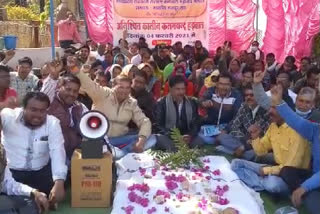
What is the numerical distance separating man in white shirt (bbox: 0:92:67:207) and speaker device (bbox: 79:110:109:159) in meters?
0.19

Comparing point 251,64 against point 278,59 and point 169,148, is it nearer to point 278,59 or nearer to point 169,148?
point 278,59

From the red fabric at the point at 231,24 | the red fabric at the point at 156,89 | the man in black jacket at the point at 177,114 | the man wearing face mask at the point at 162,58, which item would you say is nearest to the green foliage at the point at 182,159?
the man in black jacket at the point at 177,114

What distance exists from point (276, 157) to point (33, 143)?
7.06ft

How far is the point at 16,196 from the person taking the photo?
12.1 ft

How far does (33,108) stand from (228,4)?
7.39 m

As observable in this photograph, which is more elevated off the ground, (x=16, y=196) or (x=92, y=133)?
(x=92, y=133)

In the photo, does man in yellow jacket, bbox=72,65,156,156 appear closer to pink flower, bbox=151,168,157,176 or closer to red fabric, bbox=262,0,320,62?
pink flower, bbox=151,168,157,176

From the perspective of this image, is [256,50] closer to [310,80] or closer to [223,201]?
[310,80]

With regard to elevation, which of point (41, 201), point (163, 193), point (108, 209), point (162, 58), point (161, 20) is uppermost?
point (161, 20)

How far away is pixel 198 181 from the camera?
4496 millimetres

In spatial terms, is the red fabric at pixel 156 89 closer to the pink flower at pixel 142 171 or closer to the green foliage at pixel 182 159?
the green foliage at pixel 182 159

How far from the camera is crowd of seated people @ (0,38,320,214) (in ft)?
13.1

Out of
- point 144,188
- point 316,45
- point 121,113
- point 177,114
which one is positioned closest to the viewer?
point 144,188

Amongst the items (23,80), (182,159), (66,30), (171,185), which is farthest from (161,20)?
(171,185)
